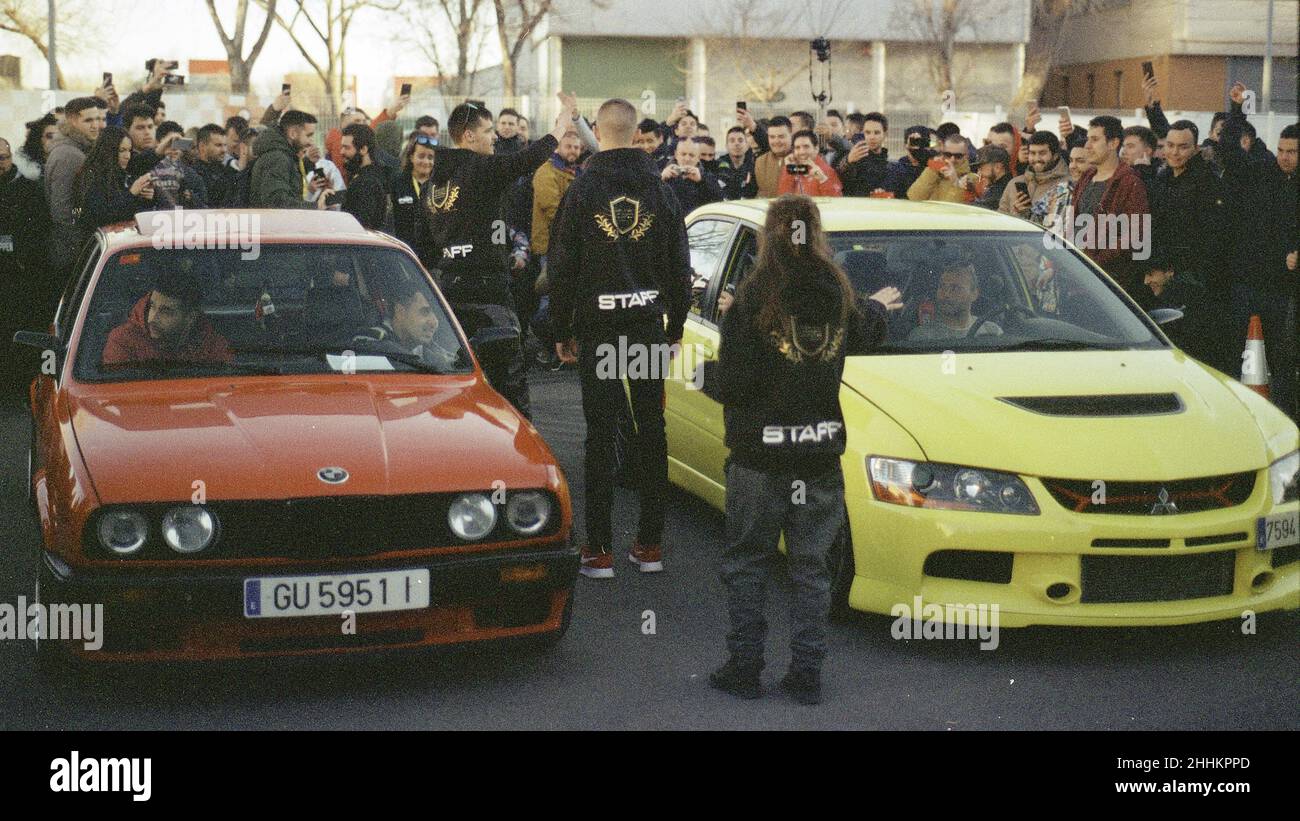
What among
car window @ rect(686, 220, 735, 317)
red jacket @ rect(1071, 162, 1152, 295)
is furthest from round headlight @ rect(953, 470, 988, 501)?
red jacket @ rect(1071, 162, 1152, 295)

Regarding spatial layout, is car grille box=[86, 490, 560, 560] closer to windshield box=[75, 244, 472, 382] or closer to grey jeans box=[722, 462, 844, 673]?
grey jeans box=[722, 462, 844, 673]

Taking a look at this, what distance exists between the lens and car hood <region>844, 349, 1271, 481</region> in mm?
5582

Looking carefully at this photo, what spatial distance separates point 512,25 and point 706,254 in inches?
1509

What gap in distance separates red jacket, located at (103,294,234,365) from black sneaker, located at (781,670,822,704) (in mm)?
2442

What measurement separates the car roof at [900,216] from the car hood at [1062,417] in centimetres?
94

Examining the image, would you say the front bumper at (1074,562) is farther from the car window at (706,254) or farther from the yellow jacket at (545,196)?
the yellow jacket at (545,196)

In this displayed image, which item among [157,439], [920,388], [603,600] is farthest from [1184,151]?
[157,439]

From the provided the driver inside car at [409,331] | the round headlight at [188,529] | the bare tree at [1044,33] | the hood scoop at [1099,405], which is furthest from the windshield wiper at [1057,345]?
the bare tree at [1044,33]

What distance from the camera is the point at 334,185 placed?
12594 mm

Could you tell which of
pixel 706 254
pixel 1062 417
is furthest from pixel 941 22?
pixel 1062 417

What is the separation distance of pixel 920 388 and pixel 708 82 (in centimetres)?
4404

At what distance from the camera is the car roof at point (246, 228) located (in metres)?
6.42

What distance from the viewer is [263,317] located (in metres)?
6.18

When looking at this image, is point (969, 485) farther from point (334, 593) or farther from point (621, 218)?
point (334, 593)
